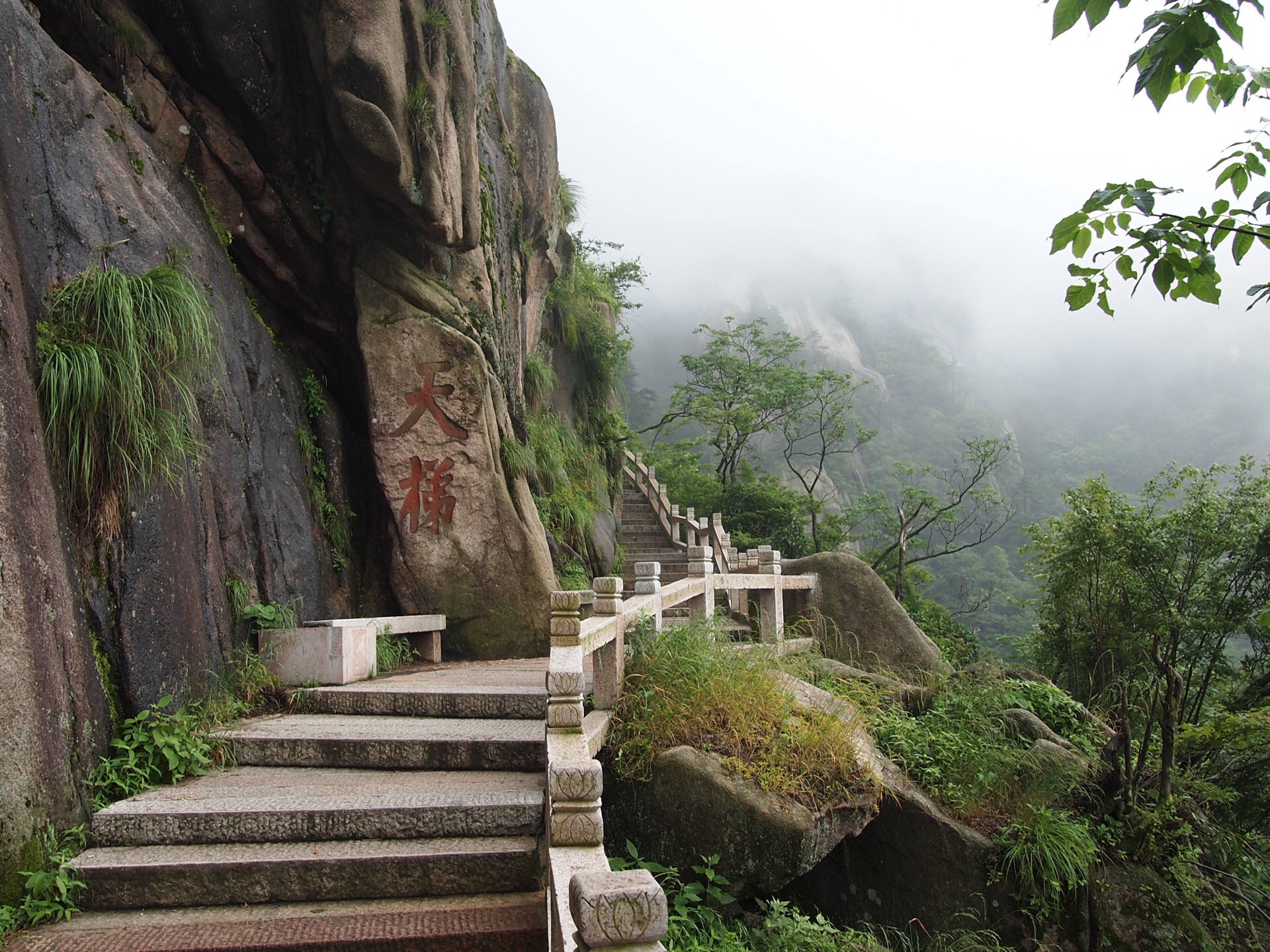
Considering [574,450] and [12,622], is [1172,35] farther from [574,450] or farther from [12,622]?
[574,450]

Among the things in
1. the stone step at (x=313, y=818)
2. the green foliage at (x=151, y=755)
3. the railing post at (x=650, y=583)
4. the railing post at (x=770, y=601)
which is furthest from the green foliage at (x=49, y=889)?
the railing post at (x=770, y=601)

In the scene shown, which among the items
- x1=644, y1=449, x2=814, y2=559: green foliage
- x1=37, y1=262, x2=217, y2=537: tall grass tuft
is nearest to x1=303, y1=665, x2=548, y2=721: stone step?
x1=37, y1=262, x2=217, y2=537: tall grass tuft

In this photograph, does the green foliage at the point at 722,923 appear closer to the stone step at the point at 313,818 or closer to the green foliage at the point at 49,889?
the stone step at the point at 313,818

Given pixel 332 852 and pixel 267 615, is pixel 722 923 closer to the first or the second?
pixel 332 852

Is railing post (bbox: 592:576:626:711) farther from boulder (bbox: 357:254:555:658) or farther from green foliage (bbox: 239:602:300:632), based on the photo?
green foliage (bbox: 239:602:300:632)

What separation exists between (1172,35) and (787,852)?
4.58 metres

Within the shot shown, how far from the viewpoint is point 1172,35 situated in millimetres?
2023

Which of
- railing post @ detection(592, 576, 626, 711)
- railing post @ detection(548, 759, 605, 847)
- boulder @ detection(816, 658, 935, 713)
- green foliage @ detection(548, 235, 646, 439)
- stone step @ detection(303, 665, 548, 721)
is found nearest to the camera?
railing post @ detection(548, 759, 605, 847)

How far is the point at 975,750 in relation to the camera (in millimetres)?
7051

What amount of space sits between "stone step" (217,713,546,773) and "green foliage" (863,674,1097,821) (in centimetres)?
343

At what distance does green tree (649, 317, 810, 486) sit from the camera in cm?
2269

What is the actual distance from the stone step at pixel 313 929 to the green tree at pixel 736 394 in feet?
60.5

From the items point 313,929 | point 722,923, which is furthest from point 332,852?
point 722,923

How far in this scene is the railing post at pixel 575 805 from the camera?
3.37 meters
